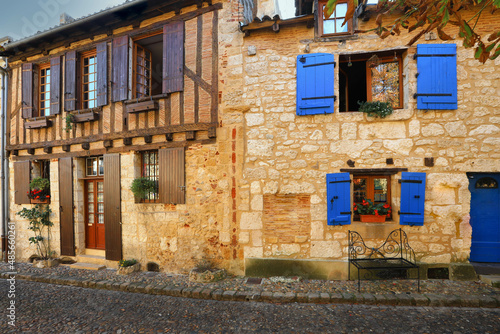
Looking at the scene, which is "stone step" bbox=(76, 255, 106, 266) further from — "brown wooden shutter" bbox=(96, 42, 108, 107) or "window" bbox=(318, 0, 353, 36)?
"window" bbox=(318, 0, 353, 36)

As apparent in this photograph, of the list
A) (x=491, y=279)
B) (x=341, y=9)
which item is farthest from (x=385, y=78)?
(x=491, y=279)

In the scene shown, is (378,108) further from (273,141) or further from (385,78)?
(273,141)

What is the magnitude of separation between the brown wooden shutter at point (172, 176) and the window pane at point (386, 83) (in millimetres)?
4150

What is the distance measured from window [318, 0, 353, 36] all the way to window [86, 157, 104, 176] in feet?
19.4

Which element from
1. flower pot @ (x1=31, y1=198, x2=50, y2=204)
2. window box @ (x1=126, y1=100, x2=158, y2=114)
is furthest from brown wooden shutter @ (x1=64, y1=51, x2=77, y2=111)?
flower pot @ (x1=31, y1=198, x2=50, y2=204)

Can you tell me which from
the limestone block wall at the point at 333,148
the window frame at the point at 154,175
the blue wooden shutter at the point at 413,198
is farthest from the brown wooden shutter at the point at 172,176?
the blue wooden shutter at the point at 413,198

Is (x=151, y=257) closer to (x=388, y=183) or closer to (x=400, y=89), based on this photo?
(x=388, y=183)

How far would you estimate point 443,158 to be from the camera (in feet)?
14.1

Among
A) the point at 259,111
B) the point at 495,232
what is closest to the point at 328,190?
the point at 259,111

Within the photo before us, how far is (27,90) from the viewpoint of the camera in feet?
21.1

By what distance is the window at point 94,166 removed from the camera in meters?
5.94

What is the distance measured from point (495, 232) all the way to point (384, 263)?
2.17 metres

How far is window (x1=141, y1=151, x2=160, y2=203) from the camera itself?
5.39 m

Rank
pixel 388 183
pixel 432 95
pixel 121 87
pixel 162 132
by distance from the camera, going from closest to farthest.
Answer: pixel 432 95 < pixel 388 183 < pixel 162 132 < pixel 121 87
